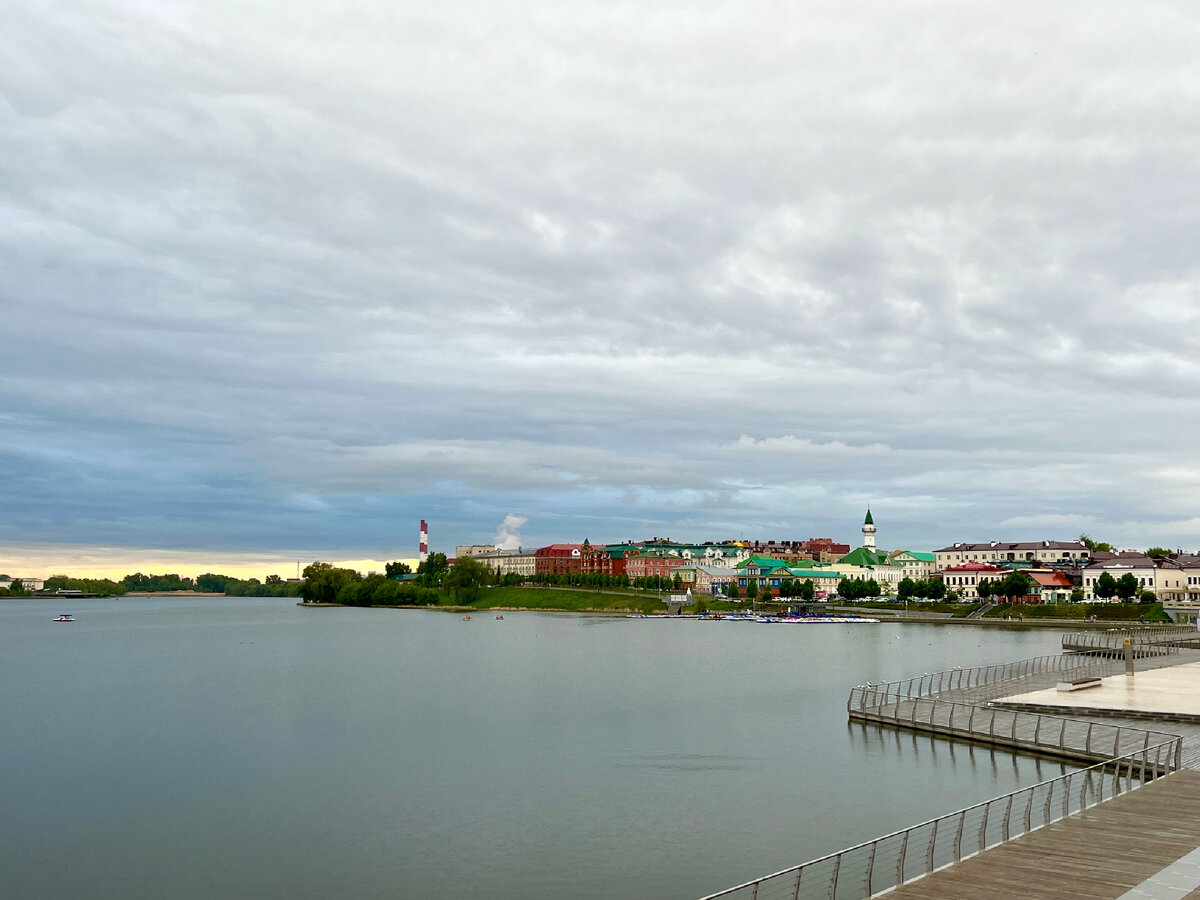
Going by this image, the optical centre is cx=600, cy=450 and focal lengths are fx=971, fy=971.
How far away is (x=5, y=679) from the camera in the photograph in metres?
74.1

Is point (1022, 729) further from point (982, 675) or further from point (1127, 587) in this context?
point (1127, 587)

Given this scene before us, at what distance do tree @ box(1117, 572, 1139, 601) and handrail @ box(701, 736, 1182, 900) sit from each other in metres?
138

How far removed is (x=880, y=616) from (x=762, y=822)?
143 metres

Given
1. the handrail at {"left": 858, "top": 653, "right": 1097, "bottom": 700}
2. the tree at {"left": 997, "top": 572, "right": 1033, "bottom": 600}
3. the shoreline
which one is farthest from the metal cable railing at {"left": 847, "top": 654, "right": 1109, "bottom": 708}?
the tree at {"left": 997, "top": 572, "right": 1033, "bottom": 600}

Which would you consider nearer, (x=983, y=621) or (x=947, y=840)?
(x=947, y=840)

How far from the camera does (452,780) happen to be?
3406 cm

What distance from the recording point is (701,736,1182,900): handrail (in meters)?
20.5

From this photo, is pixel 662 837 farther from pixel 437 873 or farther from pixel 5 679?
pixel 5 679

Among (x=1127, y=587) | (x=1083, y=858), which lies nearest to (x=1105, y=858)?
(x=1083, y=858)

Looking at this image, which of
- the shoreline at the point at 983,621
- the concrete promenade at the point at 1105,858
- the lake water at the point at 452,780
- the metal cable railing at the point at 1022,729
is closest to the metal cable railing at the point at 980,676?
the lake water at the point at 452,780

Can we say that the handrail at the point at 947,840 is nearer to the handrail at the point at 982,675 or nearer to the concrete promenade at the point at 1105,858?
the concrete promenade at the point at 1105,858

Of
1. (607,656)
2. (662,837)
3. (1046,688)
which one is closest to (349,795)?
(662,837)

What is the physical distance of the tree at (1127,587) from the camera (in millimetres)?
151500

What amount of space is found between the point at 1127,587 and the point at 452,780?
147 metres
